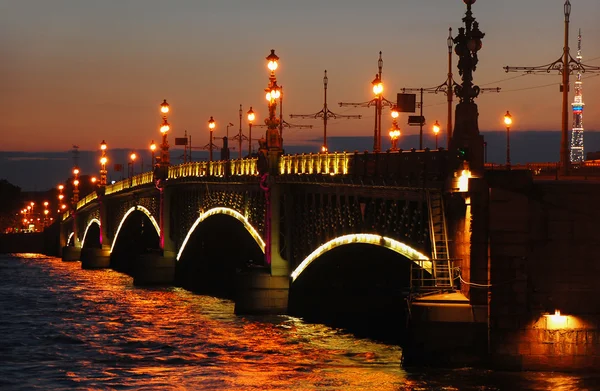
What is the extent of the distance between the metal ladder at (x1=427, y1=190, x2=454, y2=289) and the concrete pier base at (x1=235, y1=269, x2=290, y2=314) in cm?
1855

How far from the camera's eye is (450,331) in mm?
32812

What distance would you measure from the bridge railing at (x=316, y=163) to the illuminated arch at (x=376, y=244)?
248 cm

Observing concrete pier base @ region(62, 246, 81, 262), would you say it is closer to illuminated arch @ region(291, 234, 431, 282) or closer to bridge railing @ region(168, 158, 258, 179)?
bridge railing @ region(168, 158, 258, 179)

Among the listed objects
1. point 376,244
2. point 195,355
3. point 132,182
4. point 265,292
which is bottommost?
point 195,355

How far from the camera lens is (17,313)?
63469mm

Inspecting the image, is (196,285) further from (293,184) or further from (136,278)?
(293,184)

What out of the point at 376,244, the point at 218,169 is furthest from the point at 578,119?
the point at 376,244

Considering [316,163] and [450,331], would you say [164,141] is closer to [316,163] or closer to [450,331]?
[316,163]

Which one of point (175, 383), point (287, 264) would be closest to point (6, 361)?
point (175, 383)

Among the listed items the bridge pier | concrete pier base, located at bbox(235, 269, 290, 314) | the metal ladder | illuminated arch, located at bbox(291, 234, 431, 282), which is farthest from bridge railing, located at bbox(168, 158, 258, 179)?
the metal ladder

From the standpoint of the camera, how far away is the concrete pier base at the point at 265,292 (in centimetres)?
5341

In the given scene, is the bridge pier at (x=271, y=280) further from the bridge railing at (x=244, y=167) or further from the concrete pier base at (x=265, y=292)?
the bridge railing at (x=244, y=167)

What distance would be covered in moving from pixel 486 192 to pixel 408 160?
5.70m

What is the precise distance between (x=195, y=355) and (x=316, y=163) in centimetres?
983
